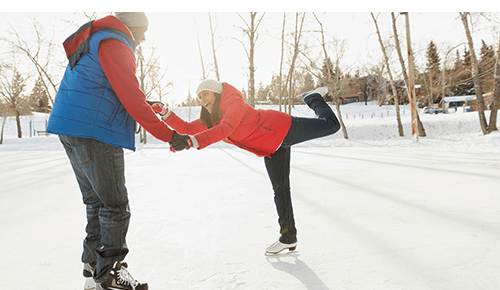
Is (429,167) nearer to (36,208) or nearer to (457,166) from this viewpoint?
(457,166)

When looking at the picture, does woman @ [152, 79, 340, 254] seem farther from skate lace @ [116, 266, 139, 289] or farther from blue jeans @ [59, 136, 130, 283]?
skate lace @ [116, 266, 139, 289]

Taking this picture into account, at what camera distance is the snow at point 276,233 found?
66.4 inches

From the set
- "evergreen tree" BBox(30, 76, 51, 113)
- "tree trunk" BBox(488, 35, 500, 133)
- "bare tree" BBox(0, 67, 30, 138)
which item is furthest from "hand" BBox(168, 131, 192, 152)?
"bare tree" BBox(0, 67, 30, 138)

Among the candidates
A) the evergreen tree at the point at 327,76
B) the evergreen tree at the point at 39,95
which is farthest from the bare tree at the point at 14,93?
the evergreen tree at the point at 327,76

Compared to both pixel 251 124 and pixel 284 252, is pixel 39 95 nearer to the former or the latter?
pixel 251 124

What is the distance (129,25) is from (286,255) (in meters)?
1.75

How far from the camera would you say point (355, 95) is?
197ft

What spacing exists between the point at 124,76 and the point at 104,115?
0.21m

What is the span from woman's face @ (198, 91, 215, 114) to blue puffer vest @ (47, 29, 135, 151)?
2.38ft

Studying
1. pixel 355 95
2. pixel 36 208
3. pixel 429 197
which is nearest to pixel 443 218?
pixel 429 197

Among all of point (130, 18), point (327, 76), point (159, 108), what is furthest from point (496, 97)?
point (130, 18)

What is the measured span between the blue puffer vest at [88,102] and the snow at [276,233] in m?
0.94

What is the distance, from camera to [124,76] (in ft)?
4.45

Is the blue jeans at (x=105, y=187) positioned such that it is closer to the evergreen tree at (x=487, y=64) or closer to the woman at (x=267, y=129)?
the woman at (x=267, y=129)
